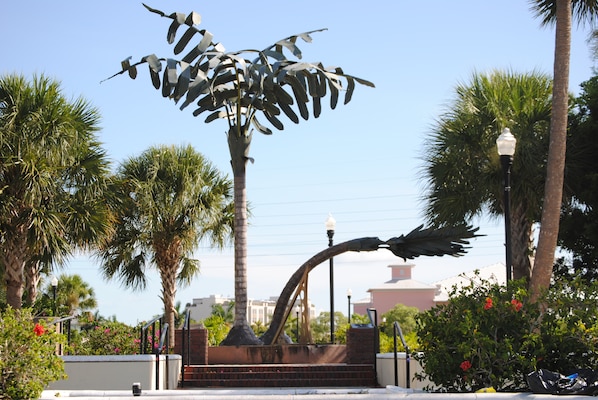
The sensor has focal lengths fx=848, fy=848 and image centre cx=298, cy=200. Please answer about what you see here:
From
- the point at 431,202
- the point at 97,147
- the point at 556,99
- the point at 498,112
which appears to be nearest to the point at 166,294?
the point at 97,147

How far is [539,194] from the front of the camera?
20.5 m

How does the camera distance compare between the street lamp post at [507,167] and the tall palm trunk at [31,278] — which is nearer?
the street lamp post at [507,167]

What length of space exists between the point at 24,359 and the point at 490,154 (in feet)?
45.4

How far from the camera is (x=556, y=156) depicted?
15500mm

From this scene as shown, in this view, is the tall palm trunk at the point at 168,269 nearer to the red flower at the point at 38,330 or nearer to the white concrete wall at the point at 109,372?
the white concrete wall at the point at 109,372

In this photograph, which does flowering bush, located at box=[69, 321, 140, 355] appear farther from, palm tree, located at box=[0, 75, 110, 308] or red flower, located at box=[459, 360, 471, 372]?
red flower, located at box=[459, 360, 471, 372]

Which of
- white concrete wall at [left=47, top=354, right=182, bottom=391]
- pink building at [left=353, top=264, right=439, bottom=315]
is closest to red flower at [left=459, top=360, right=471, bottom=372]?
white concrete wall at [left=47, top=354, right=182, bottom=391]

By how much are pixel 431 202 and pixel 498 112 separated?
111 inches

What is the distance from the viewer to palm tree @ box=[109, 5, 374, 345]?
1717 cm

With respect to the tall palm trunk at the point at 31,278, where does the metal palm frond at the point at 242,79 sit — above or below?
above

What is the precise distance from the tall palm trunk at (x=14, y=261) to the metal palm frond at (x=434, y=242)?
27.1 ft

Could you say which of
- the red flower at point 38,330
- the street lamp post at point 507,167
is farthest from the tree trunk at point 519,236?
the red flower at point 38,330

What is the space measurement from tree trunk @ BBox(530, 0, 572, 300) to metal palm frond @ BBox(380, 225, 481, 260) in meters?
2.51

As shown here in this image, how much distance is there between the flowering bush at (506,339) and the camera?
957 cm
